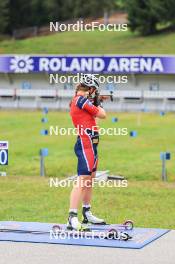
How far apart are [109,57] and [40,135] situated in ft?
74.3

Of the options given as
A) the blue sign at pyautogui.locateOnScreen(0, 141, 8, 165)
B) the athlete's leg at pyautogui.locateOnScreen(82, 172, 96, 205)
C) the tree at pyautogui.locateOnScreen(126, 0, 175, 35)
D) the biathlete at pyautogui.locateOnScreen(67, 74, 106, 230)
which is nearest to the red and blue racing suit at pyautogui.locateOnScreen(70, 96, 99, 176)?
the biathlete at pyautogui.locateOnScreen(67, 74, 106, 230)

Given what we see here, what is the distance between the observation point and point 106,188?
47.5 feet

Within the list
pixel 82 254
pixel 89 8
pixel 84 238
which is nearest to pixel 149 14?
pixel 89 8

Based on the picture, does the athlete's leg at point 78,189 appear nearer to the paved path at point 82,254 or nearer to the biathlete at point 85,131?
the biathlete at point 85,131

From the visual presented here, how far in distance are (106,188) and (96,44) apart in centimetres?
5669

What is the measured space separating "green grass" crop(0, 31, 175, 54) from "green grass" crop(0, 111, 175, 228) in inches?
1408

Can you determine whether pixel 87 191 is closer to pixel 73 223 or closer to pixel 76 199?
pixel 76 199

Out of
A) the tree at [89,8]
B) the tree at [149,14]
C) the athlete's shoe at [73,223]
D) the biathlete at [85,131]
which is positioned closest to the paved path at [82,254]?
the athlete's shoe at [73,223]

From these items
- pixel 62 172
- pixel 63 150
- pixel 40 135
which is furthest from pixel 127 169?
pixel 40 135

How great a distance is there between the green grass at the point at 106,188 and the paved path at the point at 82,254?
6.86 feet

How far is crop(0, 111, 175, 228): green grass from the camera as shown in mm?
11703

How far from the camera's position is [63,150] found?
22.5 metres

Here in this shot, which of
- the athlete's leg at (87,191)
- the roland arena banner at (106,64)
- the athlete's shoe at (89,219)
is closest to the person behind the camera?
the athlete's leg at (87,191)

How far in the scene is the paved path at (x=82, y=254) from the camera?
803 centimetres
